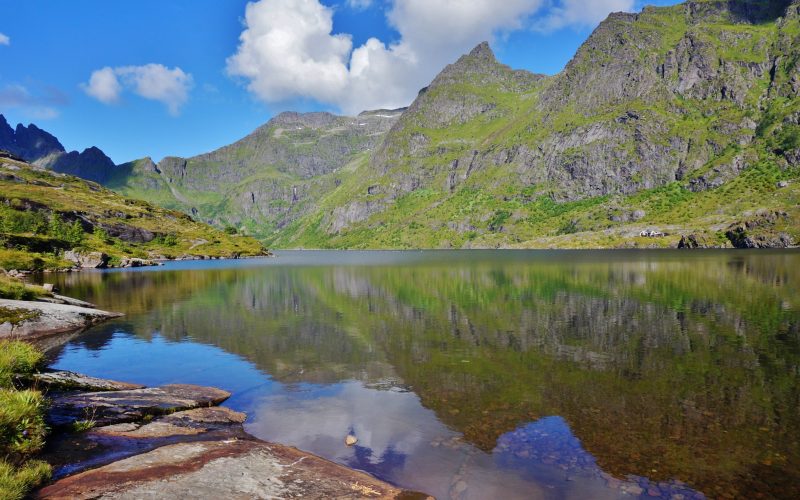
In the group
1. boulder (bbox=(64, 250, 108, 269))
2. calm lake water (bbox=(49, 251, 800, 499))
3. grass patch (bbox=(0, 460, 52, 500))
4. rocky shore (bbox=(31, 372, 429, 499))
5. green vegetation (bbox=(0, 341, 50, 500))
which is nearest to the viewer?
grass patch (bbox=(0, 460, 52, 500))

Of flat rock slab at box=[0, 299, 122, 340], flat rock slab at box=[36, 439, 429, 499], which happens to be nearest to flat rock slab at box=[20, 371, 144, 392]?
flat rock slab at box=[36, 439, 429, 499]

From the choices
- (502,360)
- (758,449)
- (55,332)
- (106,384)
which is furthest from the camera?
(55,332)

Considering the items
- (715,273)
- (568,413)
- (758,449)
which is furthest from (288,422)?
(715,273)

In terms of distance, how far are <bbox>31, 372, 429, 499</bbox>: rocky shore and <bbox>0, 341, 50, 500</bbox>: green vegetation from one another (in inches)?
23.9

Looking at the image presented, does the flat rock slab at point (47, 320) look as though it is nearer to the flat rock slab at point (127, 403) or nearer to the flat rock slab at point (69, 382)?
the flat rock slab at point (69, 382)

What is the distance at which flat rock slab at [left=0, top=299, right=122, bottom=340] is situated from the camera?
42719 mm

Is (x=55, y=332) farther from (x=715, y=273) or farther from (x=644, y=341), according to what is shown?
(x=715, y=273)

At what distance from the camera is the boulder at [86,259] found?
16738cm

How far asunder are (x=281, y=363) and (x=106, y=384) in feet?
40.9

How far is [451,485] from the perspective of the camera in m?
16.8

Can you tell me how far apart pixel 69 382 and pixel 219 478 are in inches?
616

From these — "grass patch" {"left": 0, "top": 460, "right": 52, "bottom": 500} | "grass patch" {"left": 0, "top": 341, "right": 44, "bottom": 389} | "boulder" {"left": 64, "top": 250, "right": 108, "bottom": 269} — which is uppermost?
"grass patch" {"left": 0, "top": 341, "right": 44, "bottom": 389}

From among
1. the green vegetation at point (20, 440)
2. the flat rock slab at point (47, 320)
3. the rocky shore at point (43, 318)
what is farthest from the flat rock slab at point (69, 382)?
the flat rock slab at point (47, 320)

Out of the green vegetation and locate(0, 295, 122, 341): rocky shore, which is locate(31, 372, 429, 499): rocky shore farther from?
locate(0, 295, 122, 341): rocky shore
